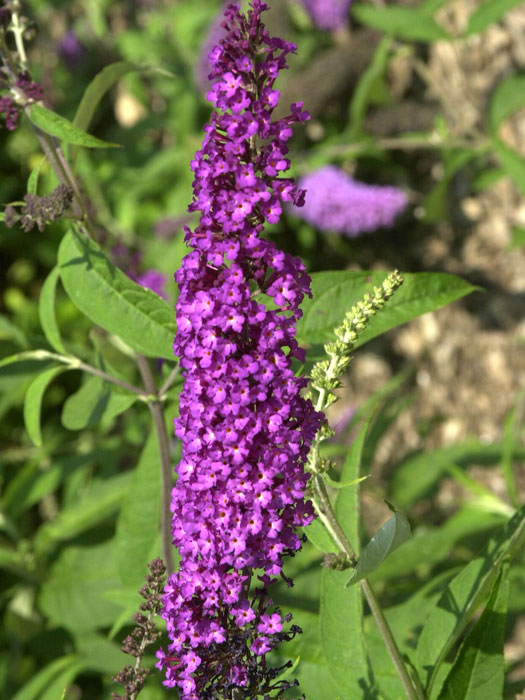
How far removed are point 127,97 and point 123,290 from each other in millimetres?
5049

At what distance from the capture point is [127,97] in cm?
691

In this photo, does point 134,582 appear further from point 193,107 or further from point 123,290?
point 193,107

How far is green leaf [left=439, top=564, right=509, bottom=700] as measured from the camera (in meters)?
1.75

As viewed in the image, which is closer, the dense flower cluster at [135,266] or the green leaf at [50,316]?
the green leaf at [50,316]

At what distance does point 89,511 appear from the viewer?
3.43 m

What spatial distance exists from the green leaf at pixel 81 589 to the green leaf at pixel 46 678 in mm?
159

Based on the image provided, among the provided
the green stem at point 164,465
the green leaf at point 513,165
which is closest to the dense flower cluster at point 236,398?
the green stem at point 164,465

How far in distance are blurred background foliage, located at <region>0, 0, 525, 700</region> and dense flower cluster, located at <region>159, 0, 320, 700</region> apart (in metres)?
0.66

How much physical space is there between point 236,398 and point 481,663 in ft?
2.73

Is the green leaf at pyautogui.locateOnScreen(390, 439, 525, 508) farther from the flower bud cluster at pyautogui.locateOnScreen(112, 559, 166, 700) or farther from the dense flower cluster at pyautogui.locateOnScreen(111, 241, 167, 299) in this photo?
the flower bud cluster at pyautogui.locateOnScreen(112, 559, 166, 700)

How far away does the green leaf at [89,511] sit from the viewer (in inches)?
134

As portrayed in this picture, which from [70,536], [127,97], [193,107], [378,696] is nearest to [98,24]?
[127,97]

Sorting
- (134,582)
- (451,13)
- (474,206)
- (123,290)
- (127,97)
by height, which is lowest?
(134,582)

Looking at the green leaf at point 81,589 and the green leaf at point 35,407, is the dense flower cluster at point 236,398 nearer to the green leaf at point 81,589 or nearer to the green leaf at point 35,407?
the green leaf at point 35,407
